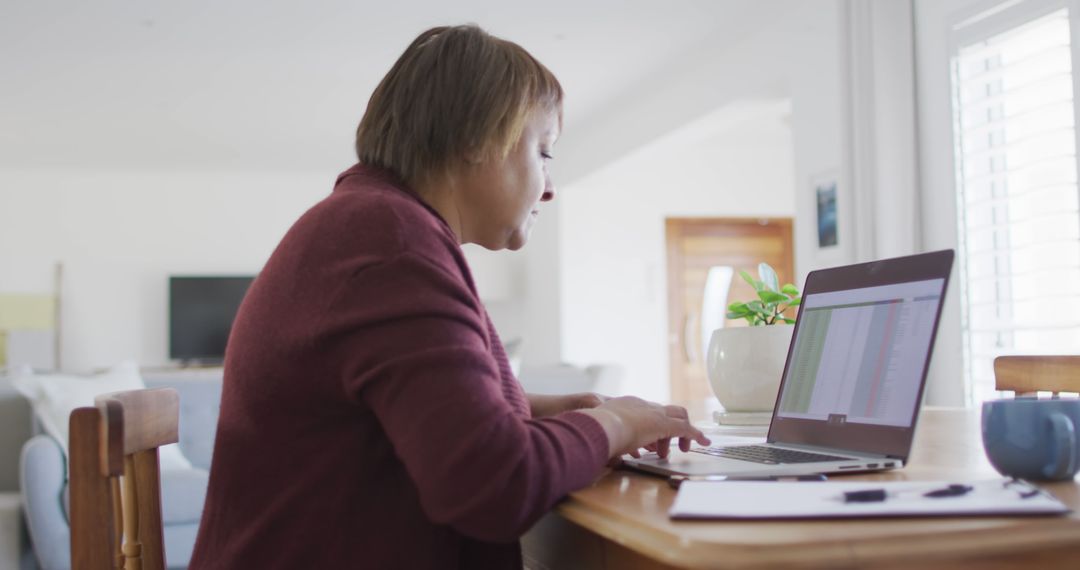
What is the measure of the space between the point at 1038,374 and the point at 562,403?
869 millimetres

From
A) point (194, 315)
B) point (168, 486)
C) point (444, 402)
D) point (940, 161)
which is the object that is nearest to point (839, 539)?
point (444, 402)

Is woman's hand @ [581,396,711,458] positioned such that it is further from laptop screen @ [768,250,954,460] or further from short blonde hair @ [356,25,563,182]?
short blonde hair @ [356,25,563,182]

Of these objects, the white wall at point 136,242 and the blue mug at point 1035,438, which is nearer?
the blue mug at point 1035,438

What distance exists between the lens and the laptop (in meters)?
1.01

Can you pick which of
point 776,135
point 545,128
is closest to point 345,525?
point 545,128

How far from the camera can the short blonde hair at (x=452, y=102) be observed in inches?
42.6

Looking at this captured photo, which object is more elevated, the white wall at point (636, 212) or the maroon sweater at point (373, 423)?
the white wall at point (636, 212)

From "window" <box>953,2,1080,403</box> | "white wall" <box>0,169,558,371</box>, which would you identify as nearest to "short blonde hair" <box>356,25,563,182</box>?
"window" <box>953,2,1080,403</box>

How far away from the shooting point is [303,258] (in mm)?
943

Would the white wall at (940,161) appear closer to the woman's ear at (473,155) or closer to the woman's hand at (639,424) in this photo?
the woman's hand at (639,424)

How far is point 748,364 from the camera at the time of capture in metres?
1.49

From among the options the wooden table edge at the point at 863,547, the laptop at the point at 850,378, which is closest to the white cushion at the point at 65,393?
the laptop at the point at 850,378

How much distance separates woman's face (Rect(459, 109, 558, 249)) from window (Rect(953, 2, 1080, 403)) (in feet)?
7.83

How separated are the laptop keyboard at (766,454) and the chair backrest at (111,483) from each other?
0.65 metres
